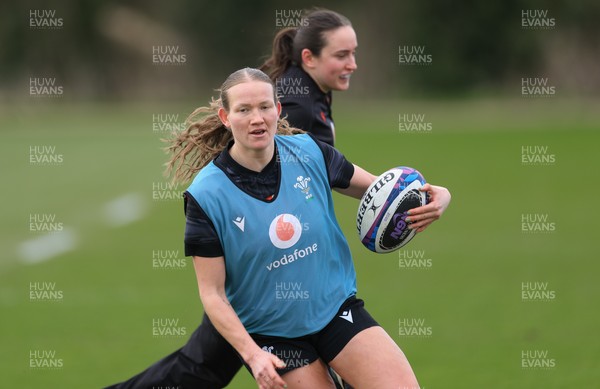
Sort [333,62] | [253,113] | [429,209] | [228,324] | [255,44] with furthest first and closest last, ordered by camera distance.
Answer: [255,44]
[333,62]
[429,209]
[253,113]
[228,324]

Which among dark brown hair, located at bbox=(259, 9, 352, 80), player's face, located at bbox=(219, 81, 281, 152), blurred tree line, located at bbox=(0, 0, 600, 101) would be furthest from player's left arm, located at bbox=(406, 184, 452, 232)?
blurred tree line, located at bbox=(0, 0, 600, 101)

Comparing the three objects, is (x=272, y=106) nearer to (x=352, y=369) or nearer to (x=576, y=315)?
(x=352, y=369)

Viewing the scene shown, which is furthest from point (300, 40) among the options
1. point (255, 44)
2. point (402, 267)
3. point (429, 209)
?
point (255, 44)

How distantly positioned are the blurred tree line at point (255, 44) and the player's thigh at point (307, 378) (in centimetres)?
3004

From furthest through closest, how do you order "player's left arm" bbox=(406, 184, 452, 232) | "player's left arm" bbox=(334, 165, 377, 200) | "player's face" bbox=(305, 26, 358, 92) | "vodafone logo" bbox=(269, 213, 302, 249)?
"player's face" bbox=(305, 26, 358, 92) < "player's left arm" bbox=(334, 165, 377, 200) < "player's left arm" bbox=(406, 184, 452, 232) < "vodafone logo" bbox=(269, 213, 302, 249)

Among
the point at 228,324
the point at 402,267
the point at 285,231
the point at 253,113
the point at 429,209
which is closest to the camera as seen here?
the point at 228,324

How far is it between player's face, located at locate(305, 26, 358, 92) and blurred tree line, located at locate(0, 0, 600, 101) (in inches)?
1097

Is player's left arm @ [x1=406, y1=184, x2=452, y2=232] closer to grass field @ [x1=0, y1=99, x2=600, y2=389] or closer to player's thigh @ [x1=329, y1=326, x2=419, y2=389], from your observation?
player's thigh @ [x1=329, y1=326, x2=419, y2=389]

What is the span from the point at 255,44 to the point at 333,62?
122 feet

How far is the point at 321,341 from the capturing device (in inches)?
217

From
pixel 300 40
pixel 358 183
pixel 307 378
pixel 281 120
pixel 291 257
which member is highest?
pixel 300 40

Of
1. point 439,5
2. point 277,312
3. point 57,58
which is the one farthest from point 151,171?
point 57,58

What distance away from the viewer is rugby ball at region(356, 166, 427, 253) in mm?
5820

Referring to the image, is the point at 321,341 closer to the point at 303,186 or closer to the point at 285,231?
the point at 285,231
